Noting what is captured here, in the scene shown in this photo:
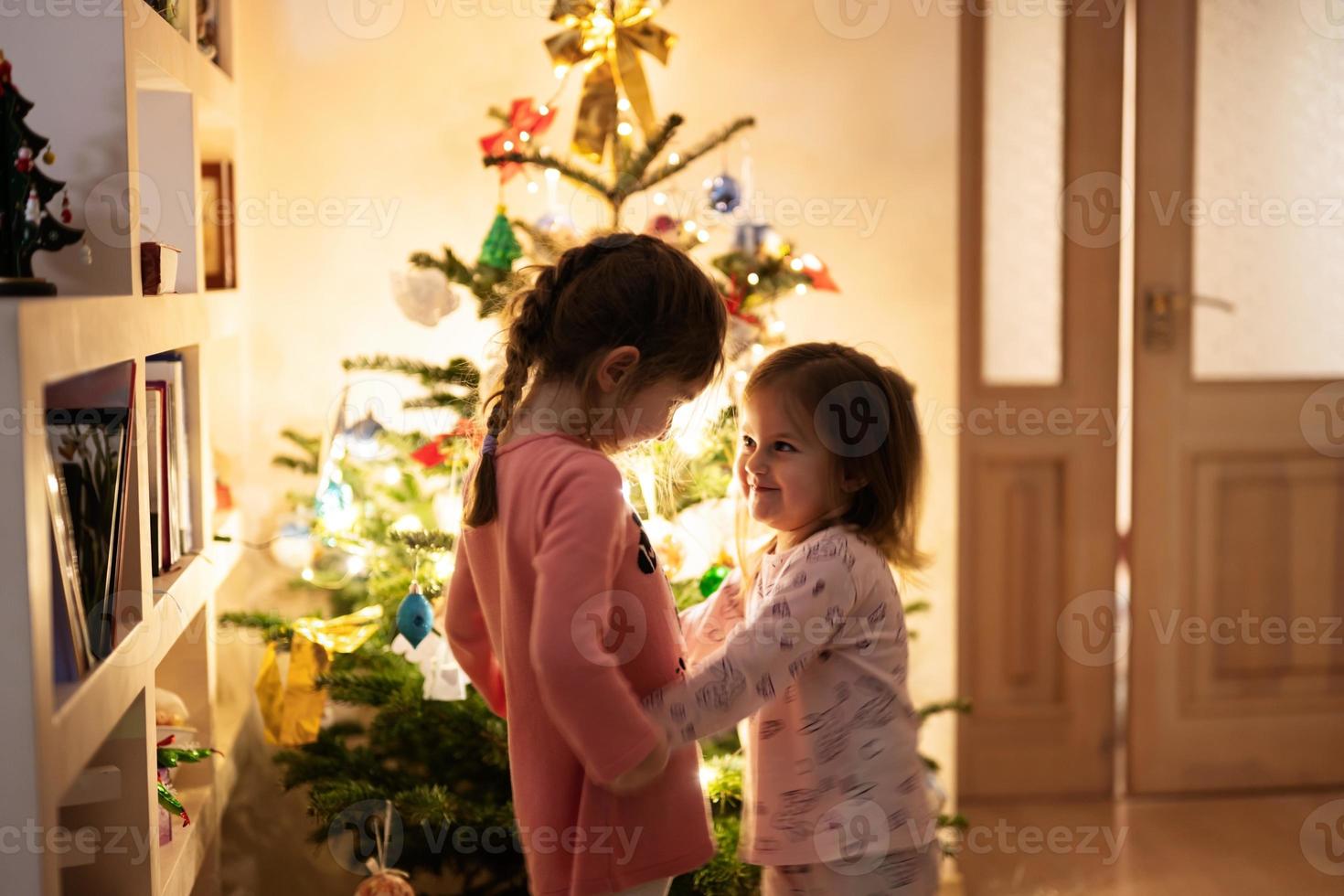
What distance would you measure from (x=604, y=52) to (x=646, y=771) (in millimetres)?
1311

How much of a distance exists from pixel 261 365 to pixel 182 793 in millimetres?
951

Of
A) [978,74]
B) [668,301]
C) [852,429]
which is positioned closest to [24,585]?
[668,301]

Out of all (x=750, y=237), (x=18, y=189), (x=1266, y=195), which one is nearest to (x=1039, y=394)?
(x=1266, y=195)

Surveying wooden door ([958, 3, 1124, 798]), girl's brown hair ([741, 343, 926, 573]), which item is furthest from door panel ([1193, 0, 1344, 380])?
girl's brown hair ([741, 343, 926, 573])

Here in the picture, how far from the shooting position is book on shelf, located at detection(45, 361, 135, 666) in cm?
125

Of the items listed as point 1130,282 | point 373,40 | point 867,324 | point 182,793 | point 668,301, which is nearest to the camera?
point 668,301

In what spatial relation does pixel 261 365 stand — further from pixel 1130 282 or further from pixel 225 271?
pixel 1130 282

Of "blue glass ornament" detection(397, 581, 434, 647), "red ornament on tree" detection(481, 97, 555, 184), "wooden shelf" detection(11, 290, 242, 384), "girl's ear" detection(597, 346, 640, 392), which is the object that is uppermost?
"red ornament on tree" detection(481, 97, 555, 184)

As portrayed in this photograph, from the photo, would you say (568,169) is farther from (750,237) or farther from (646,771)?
(646,771)

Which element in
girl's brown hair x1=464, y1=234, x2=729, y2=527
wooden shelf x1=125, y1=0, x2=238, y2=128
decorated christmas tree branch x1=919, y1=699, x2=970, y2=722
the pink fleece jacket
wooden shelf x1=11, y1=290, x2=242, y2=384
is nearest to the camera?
wooden shelf x1=11, y1=290, x2=242, y2=384

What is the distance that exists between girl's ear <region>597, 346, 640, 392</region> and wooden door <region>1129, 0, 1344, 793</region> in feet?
6.52

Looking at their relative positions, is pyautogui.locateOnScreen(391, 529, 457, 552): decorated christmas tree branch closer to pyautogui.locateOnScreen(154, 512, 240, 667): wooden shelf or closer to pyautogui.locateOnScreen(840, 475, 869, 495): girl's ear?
pyautogui.locateOnScreen(154, 512, 240, 667): wooden shelf

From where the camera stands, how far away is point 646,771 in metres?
1.25

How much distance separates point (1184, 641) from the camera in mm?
3021
